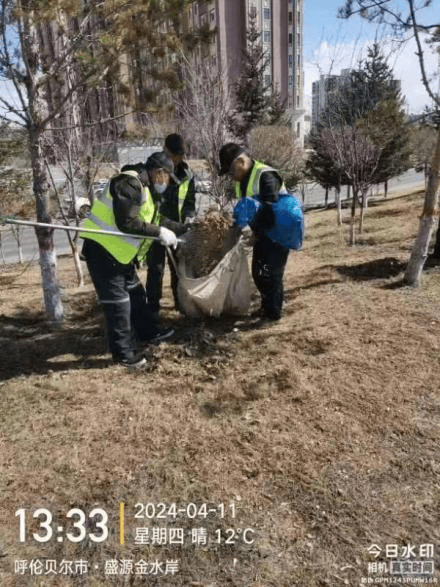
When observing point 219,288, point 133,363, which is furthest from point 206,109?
point 133,363

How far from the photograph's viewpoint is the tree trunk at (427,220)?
4.50 metres

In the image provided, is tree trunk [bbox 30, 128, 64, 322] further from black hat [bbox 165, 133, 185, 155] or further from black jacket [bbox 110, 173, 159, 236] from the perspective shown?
black jacket [bbox 110, 173, 159, 236]

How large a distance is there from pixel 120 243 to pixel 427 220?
3.20 m

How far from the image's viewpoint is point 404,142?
54.6 ft

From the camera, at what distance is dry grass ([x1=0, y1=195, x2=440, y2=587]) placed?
1.94 meters

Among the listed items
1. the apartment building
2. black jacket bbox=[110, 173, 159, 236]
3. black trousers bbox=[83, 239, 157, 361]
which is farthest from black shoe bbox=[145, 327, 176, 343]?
the apartment building

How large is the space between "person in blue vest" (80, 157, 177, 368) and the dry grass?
0.93 ft

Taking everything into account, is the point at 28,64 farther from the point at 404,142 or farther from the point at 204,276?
the point at 404,142

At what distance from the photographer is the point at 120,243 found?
317cm

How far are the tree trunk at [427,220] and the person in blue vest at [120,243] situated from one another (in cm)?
277

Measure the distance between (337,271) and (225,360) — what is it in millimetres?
2847

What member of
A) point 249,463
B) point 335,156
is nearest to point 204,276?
point 249,463

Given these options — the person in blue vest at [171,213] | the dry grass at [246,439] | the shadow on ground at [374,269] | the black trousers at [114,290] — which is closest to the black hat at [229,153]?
the person in blue vest at [171,213]

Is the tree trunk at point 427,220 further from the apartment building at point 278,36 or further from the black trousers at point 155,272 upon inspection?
the apartment building at point 278,36
